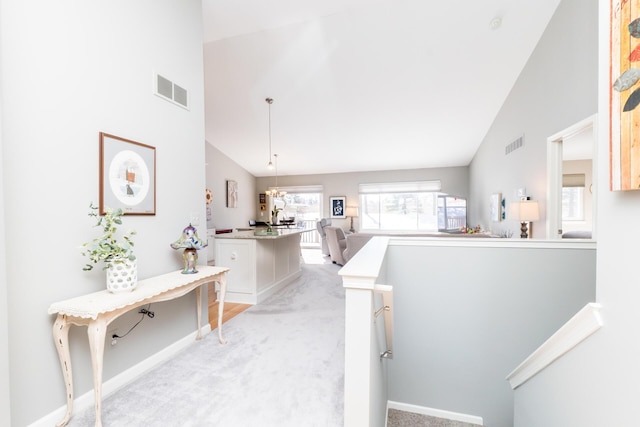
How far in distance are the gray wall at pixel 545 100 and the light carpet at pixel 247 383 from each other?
316 cm

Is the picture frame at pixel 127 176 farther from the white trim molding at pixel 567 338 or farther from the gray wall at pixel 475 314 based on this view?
the white trim molding at pixel 567 338

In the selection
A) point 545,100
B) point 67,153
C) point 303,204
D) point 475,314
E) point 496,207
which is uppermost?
point 545,100

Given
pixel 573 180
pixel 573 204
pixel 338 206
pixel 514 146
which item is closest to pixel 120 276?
pixel 514 146

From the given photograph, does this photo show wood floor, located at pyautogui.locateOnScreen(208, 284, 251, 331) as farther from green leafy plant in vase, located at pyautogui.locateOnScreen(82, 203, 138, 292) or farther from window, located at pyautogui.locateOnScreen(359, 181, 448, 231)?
window, located at pyautogui.locateOnScreen(359, 181, 448, 231)

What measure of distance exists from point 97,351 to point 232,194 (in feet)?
21.6

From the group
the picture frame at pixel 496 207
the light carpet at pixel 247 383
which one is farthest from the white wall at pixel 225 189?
the picture frame at pixel 496 207

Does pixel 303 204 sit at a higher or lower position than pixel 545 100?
lower

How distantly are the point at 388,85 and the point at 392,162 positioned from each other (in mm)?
3350

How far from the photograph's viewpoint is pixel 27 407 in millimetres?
1433

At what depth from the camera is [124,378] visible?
1.94 meters

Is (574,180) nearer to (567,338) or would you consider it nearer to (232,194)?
(567,338)

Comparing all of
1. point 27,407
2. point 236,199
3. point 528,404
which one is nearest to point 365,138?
point 236,199

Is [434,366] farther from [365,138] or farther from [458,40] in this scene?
[365,138]

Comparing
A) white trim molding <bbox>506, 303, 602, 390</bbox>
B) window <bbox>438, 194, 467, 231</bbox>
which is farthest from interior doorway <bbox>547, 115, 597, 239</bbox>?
window <bbox>438, 194, 467, 231</bbox>
